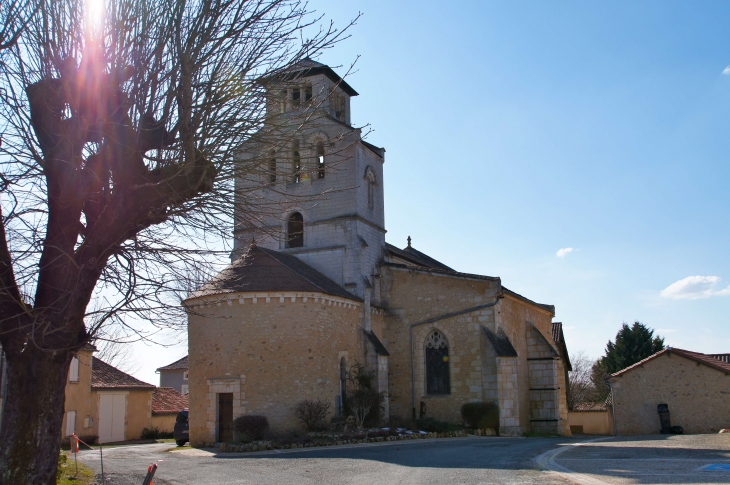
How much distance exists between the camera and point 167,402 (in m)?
33.3

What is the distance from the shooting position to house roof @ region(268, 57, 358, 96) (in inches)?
362

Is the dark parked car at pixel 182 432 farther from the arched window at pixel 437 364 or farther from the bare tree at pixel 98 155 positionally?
the bare tree at pixel 98 155

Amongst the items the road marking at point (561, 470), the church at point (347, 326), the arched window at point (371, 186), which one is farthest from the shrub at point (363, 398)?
the road marking at point (561, 470)

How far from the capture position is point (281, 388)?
1917 centimetres

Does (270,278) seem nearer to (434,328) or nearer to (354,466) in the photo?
(434,328)

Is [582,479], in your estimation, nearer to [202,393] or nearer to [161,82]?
[161,82]

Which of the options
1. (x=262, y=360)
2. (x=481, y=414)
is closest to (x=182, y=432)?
(x=262, y=360)

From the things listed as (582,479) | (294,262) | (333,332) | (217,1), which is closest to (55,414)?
(217,1)

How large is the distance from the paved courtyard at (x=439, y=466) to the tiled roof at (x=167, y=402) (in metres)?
16.4

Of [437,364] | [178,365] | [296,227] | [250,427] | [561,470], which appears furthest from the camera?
[178,365]

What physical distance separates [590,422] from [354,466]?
2879 cm

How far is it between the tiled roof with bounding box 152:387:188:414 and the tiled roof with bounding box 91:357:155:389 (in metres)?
1.97

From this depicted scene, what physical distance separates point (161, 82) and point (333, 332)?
44.5 ft

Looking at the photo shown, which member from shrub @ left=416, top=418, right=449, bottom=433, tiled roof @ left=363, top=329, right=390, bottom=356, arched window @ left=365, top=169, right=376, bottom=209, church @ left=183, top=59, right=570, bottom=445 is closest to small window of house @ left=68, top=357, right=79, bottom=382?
church @ left=183, top=59, right=570, bottom=445
